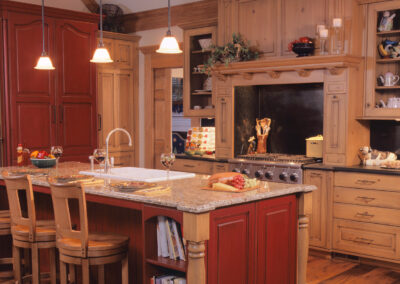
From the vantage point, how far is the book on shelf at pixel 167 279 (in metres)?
3.11

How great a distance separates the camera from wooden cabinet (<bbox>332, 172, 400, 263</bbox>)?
4742mm

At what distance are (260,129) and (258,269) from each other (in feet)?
9.83

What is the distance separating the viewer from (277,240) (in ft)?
11.6

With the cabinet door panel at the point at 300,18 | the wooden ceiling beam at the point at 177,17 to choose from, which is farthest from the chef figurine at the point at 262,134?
the wooden ceiling beam at the point at 177,17

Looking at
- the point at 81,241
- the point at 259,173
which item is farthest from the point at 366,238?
the point at 81,241

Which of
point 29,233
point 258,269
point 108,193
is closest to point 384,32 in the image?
point 258,269

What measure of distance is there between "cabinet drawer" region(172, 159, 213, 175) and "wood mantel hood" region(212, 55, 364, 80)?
1.11 m

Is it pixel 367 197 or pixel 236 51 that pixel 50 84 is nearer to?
pixel 236 51

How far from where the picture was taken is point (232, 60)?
5.72 metres

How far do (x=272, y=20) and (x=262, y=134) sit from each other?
4.49 feet

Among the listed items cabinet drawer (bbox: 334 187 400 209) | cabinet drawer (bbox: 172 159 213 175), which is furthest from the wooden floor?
cabinet drawer (bbox: 172 159 213 175)

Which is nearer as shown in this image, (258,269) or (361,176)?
(258,269)

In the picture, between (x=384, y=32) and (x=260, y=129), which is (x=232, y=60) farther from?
(x=384, y=32)

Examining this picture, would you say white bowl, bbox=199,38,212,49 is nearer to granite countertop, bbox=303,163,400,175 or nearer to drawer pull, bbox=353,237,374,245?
granite countertop, bbox=303,163,400,175
